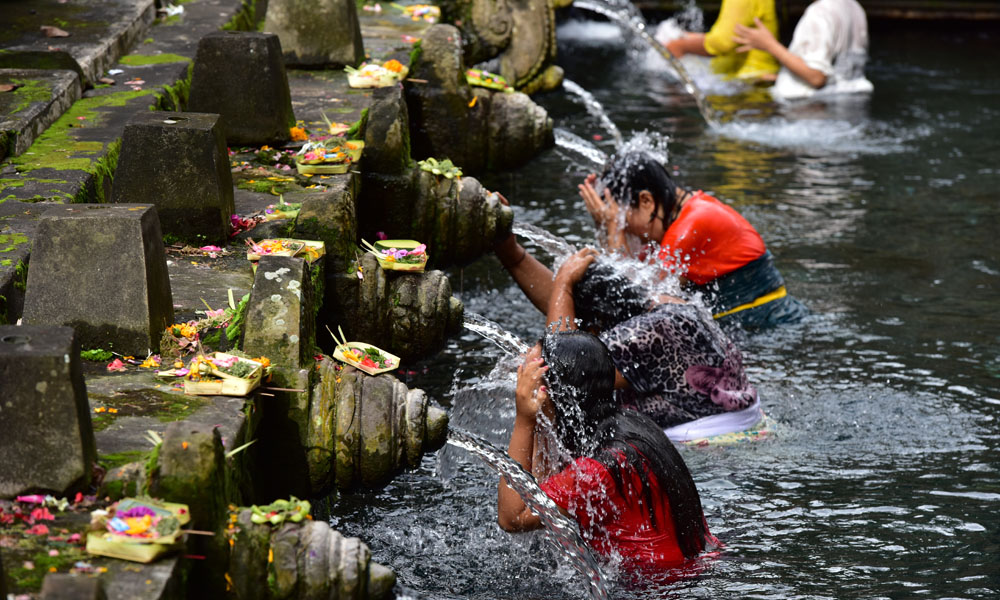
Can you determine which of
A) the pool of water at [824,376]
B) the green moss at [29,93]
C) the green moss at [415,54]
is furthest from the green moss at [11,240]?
the green moss at [415,54]

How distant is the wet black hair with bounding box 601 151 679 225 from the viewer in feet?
18.9

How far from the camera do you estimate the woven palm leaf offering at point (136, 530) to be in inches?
111

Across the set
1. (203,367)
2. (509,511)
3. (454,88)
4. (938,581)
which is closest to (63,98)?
(454,88)

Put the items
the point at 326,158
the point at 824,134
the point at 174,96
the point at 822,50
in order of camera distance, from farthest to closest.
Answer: the point at 822,50 < the point at 824,134 < the point at 174,96 < the point at 326,158

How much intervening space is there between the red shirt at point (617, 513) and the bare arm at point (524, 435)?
12 cm

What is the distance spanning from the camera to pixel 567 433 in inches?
155

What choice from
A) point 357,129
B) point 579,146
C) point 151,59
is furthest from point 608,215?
point 579,146

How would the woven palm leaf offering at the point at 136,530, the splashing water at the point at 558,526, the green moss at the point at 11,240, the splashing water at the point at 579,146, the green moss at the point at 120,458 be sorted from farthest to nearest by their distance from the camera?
the splashing water at the point at 579,146 → the green moss at the point at 11,240 → the splashing water at the point at 558,526 → the green moss at the point at 120,458 → the woven palm leaf offering at the point at 136,530

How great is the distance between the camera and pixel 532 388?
3.90 m

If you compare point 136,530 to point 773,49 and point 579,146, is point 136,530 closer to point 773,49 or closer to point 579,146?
point 579,146

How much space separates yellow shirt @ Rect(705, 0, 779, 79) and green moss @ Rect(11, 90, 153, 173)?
7.28 meters

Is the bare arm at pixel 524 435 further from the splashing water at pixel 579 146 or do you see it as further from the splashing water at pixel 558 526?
the splashing water at pixel 579 146

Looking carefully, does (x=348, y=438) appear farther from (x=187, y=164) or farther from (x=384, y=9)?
(x=384, y=9)

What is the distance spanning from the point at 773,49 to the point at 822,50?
0.46m
